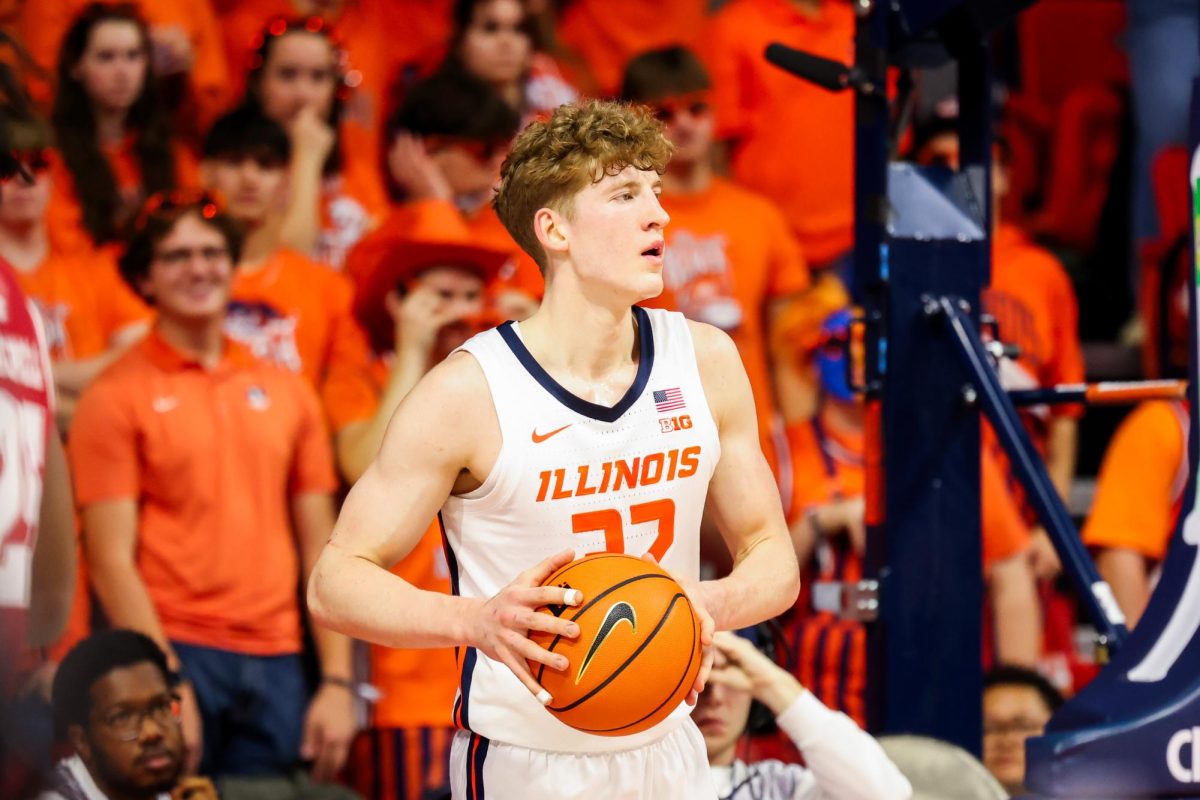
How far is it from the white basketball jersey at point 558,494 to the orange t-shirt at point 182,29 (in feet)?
9.87

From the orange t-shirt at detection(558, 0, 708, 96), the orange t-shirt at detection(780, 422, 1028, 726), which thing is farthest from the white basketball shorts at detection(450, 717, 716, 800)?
the orange t-shirt at detection(558, 0, 708, 96)

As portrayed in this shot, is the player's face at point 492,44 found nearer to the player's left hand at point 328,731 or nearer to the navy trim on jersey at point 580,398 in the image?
the player's left hand at point 328,731

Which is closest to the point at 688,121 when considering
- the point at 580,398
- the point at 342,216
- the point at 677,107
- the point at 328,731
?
the point at 677,107

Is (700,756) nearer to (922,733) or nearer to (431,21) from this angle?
(922,733)

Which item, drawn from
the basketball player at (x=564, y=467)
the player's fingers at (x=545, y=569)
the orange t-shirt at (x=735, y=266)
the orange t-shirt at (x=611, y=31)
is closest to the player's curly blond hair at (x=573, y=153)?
the basketball player at (x=564, y=467)

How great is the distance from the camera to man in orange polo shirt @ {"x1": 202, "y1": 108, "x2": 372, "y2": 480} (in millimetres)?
5082

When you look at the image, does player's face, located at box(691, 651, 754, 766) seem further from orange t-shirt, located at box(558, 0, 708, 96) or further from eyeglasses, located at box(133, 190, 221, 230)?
orange t-shirt, located at box(558, 0, 708, 96)

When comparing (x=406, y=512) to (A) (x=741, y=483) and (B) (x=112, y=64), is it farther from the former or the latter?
(B) (x=112, y=64)

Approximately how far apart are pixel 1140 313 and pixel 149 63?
13.1 ft

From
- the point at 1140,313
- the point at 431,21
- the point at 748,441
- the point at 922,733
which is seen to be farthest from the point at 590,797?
the point at 1140,313

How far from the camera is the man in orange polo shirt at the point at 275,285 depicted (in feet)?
16.7

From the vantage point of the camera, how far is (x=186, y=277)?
4.66 m

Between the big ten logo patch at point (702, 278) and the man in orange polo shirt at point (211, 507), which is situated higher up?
the big ten logo patch at point (702, 278)

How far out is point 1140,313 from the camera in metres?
6.70
